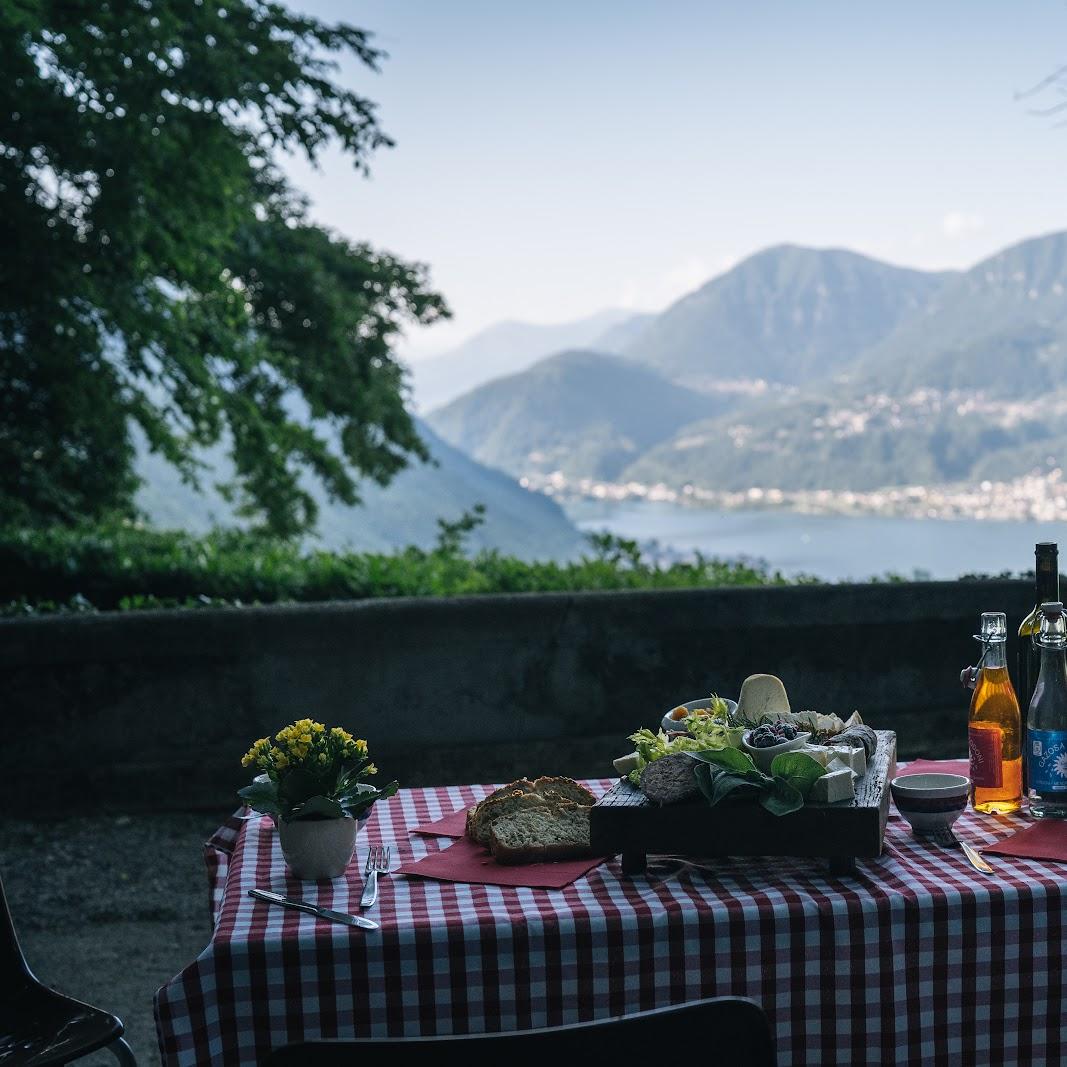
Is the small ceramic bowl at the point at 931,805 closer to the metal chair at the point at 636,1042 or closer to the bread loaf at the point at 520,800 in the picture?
the bread loaf at the point at 520,800

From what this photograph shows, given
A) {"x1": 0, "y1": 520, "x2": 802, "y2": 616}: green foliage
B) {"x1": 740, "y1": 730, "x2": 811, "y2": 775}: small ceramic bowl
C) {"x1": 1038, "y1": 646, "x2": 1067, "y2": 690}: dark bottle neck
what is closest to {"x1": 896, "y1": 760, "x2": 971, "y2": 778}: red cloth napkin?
{"x1": 1038, "y1": 646, "x2": 1067, "y2": 690}: dark bottle neck

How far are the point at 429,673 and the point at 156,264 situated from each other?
3.70 m

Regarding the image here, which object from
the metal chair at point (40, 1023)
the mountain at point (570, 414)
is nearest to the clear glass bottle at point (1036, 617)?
the metal chair at point (40, 1023)

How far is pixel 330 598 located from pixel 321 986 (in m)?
4.58

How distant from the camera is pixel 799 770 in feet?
6.84

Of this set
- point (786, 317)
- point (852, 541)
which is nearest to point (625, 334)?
point (786, 317)

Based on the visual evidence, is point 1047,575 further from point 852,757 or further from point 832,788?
point 832,788

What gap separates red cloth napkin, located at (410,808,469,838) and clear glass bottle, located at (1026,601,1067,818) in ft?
3.51

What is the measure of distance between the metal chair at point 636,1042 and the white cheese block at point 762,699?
1.21 meters

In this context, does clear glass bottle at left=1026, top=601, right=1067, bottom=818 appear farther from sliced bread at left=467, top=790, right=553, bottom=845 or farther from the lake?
the lake

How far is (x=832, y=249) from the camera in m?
29.8

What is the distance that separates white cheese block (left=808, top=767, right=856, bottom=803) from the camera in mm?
2080

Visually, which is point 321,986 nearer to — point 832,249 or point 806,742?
point 806,742

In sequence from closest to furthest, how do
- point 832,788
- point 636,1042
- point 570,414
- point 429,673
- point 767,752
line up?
point 636,1042 → point 832,788 → point 767,752 → point 429,673 → point 570,414
